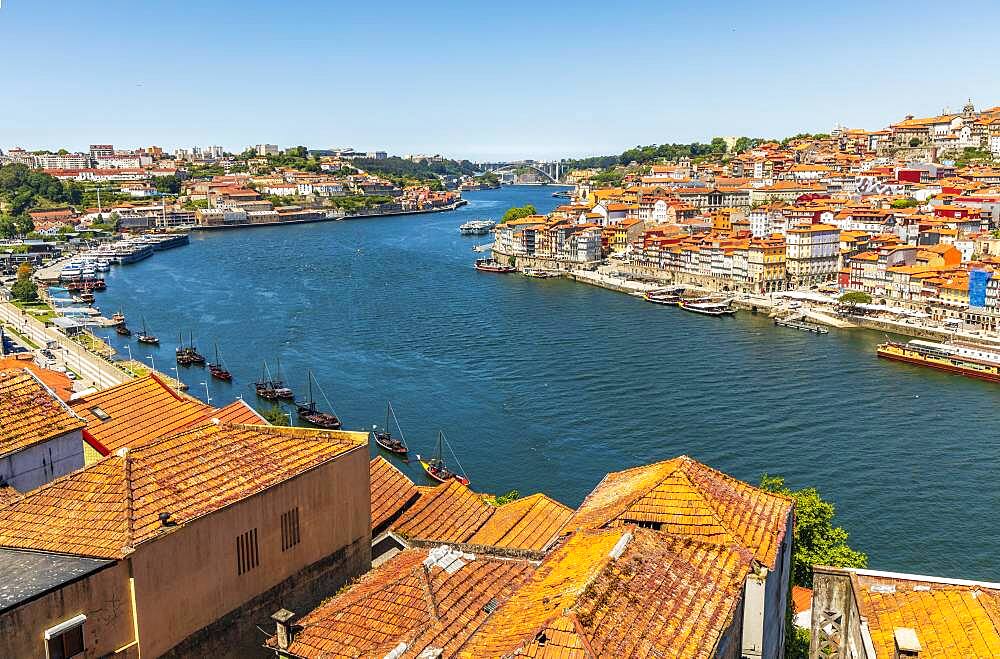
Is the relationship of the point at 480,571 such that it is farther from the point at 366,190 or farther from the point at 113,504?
the point at 366,190

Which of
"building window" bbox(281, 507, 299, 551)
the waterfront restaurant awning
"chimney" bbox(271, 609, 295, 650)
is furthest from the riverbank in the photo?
"chimney" bbox(271, 609, 295, 650)

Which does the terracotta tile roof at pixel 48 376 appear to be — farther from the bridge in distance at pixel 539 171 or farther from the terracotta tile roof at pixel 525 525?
the bridge in distance at pixel 539 171

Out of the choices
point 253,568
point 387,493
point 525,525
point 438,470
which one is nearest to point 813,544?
point 525,525

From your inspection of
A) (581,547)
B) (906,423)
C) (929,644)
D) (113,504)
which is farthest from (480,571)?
(906,423)

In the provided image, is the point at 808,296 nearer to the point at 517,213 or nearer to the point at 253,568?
the point at 517,213

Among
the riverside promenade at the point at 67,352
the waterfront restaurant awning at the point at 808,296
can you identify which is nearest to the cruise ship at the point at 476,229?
the waterfront restaurant awning at the point at 808,296

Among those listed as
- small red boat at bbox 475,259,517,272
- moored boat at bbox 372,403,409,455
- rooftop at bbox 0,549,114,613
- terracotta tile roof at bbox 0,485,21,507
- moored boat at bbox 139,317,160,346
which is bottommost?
moored boat at bbox 372,403,409,455

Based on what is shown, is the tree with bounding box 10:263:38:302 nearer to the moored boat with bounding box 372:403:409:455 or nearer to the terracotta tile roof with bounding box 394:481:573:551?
the moored boat with bounding box 372:403:409:455
